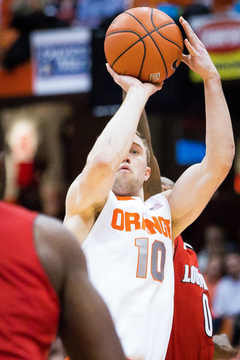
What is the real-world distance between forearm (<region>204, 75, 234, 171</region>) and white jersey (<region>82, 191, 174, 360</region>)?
1.68 ft

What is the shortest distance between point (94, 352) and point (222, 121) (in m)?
1.88

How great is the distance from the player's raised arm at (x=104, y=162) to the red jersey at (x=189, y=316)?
31.0 inches

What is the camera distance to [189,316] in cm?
298

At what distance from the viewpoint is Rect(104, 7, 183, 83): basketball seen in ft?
9.19

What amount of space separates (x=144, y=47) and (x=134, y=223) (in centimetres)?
96

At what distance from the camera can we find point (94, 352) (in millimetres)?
1238

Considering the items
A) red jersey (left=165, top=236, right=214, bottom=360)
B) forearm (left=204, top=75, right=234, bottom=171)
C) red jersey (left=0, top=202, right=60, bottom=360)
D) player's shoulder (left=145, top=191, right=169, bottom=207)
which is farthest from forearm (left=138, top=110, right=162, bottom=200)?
red jersey (left=0, top=202, right=60, bottom=360)

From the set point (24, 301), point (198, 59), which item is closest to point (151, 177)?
point (198, 59)

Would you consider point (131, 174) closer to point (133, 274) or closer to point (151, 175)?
point (151, 175)

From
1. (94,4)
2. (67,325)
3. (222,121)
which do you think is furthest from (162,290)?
(94,4)

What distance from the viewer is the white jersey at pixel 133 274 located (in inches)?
95.4

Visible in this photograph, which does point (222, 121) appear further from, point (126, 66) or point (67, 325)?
point (67, 325)

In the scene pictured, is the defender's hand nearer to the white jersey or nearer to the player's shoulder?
the player's shoulder

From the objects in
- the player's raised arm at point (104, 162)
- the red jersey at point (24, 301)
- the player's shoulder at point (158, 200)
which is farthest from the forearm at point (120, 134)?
the red jersey at point (24, 301)
